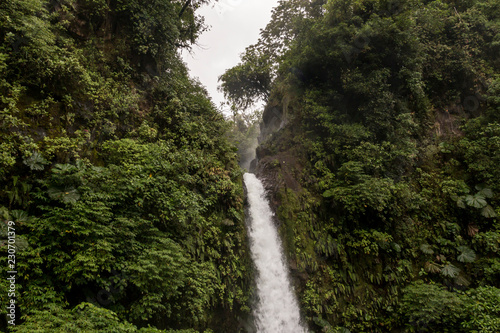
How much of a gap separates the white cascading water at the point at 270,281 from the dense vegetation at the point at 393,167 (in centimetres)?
46

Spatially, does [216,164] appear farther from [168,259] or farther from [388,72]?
[388,72]

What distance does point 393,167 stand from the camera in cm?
1044

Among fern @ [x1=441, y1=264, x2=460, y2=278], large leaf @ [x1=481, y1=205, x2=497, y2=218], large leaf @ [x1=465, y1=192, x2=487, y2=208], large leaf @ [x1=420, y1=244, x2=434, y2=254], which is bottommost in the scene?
fern @ [x1=441, y1=264, x2=460, y2=278]

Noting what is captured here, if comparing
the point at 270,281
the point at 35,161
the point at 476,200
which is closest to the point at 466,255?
the point at 476,200

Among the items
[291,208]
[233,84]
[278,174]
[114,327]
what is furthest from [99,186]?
[233,84]

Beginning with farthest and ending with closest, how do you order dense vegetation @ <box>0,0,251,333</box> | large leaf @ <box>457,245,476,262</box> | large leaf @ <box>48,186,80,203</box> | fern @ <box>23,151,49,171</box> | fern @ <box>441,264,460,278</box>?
large leaf @ <box>457,245,476,262</box> < fern @ <box>441,264,460,278</box> < fern @ <box>23,151,49,171</box> < large leaf @ <box>48,186,80,203</box> < dense vegetation @ <box>0,0,251,333</box>

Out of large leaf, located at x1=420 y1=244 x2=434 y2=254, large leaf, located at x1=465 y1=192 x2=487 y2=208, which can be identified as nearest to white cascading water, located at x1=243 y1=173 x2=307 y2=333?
large leaf, located at x1=420 y1=244 x2=434 y2=254

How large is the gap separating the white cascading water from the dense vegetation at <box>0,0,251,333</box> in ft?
2.70

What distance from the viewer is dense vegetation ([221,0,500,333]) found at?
8453mm

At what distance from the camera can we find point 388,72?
11008mm

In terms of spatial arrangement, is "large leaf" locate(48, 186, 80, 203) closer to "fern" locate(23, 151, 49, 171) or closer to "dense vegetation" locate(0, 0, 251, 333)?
"dense vegetation" locate(0, 0, 251, 333)

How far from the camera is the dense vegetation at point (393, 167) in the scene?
8.45 metres

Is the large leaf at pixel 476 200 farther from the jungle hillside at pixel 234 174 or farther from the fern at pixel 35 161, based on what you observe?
the fern at pixel 35 161

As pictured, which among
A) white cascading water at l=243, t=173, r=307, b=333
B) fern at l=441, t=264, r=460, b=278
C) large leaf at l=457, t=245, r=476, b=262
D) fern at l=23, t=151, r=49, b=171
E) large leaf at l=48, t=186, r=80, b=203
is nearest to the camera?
large leaf at l=48, t=186, r=80, b=203
